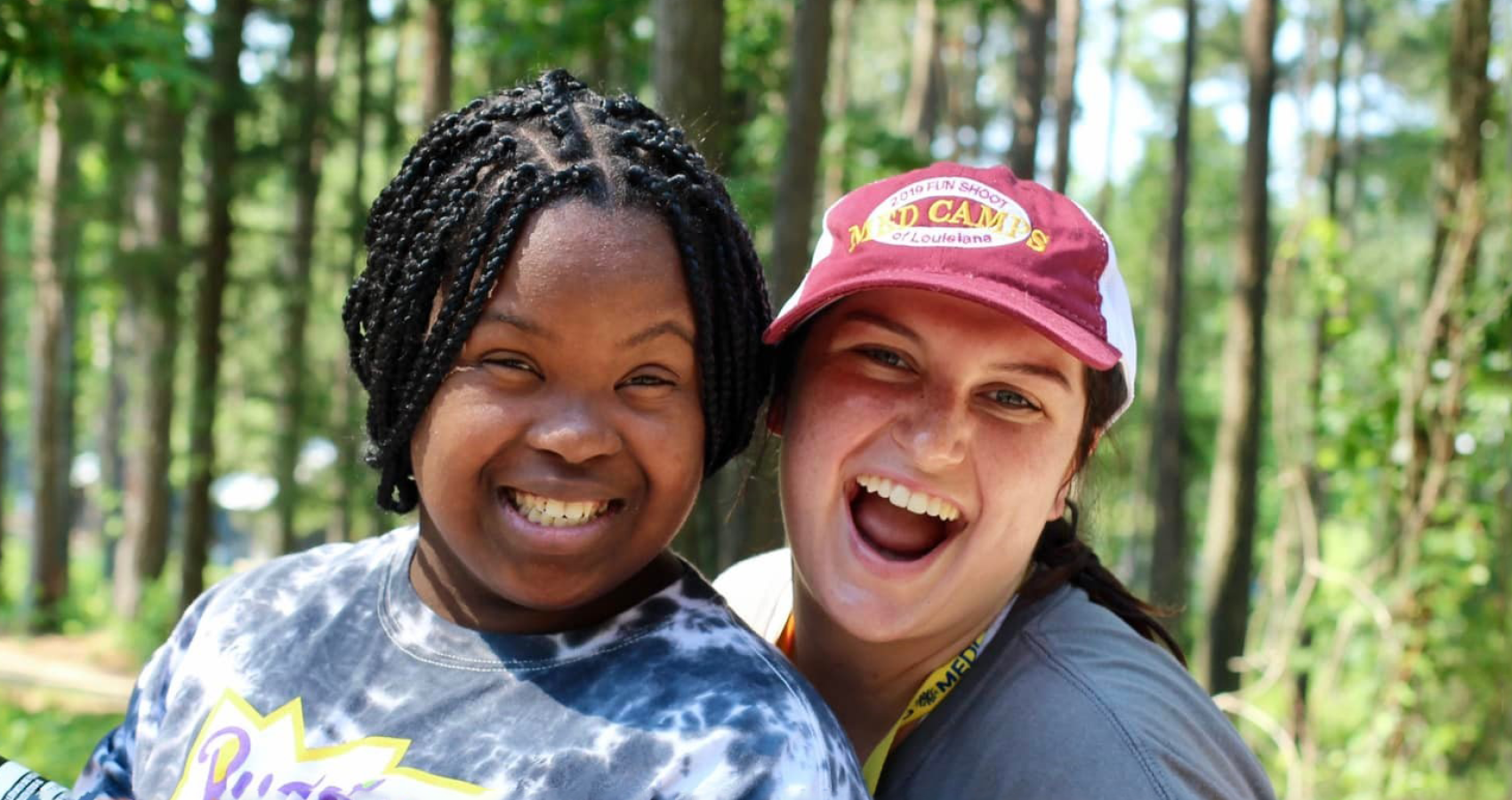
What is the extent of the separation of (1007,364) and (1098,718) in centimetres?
56

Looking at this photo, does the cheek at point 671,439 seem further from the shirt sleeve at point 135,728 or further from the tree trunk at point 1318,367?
the tree trunk at point 1318,367

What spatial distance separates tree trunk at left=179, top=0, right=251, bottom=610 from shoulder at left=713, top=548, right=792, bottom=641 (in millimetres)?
10863

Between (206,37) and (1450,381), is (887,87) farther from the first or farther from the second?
(1450,381)

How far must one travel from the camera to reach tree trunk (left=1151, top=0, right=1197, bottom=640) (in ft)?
57.0

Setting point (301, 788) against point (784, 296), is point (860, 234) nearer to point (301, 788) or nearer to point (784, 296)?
point (301, 788)

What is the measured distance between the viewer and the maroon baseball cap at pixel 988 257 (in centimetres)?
204

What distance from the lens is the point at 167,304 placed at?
44.3ft

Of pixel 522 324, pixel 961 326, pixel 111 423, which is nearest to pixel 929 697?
pixel 961 326

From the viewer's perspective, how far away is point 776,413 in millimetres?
2395

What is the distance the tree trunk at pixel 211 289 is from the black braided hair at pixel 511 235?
37.6 ft

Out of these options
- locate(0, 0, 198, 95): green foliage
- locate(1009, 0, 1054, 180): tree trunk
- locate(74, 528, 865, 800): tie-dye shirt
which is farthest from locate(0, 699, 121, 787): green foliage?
locate(1009, 0, 1054, 180): tree trunk

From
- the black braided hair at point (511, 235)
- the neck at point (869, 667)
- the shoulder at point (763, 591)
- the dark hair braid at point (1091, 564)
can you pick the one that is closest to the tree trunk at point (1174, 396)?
the shoulder at point (763, 591)

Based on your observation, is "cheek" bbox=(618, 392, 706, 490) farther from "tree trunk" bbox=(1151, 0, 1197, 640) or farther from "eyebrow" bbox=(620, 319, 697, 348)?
"tree trunk" bbox=(1151, 0, 1197, 640)

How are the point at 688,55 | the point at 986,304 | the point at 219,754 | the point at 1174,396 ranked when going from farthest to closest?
the point at 1174,396 < the point at 688,55 < the point at 986,304 < the point at 219,754
